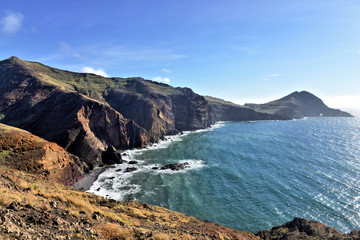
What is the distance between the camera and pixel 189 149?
81.2 meters

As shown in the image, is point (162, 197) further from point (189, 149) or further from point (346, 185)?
point (346, 185)

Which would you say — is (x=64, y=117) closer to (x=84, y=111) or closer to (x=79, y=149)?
(x=84, y=111)

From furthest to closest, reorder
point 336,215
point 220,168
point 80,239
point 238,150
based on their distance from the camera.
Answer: point 238,150 → point 220,168 → point 336,215 → point 80,239

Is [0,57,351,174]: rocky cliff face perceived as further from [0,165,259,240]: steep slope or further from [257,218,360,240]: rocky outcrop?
[257,218,360,240]: rocky outcrop

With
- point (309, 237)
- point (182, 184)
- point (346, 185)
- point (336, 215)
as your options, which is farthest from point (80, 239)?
point (346, 185)

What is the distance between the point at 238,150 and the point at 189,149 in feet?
72.0

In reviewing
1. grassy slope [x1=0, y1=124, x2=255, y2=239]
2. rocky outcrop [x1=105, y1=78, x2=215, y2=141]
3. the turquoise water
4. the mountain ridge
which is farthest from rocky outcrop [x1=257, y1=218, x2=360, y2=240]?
rocky outcrop [x1=105, y1=78, x2=215, y2=141]

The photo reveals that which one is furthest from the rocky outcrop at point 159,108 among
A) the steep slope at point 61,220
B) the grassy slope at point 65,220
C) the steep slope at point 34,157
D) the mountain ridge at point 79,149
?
the steep slope at point 61,220

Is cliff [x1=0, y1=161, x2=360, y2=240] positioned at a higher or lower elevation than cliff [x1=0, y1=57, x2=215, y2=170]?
lower

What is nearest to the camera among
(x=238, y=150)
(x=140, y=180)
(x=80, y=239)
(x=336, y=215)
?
(x=80, y=239)

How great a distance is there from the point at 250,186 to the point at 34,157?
5057 centimetres

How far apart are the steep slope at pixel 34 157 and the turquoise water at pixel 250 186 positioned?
8.59 metres

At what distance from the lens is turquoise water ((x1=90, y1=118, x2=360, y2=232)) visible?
34.4 meters

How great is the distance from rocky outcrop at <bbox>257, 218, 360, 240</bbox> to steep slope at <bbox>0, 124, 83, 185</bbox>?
141 ft
